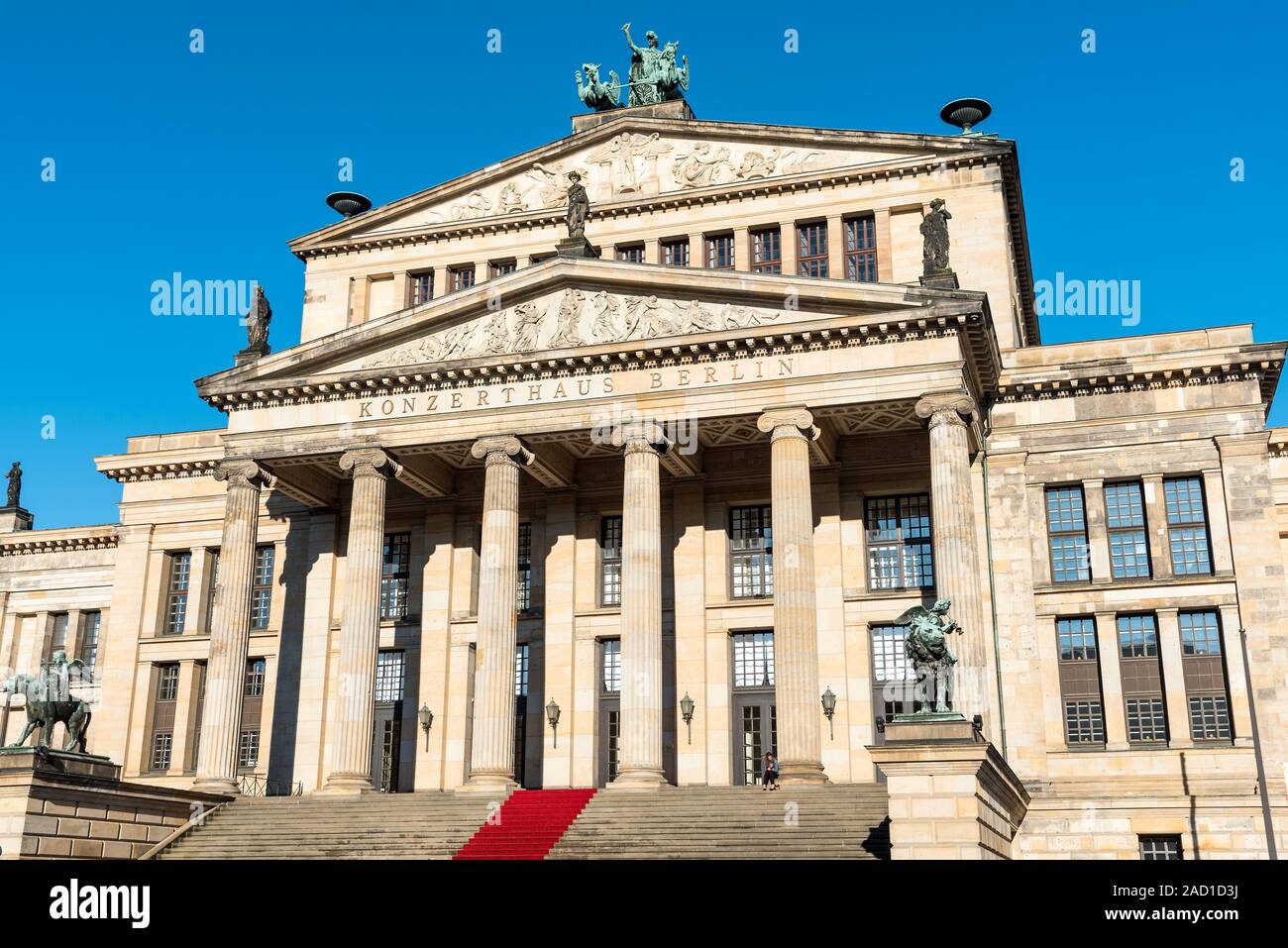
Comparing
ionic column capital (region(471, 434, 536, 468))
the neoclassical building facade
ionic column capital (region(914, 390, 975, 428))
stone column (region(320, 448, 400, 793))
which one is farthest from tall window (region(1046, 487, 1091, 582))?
stone column (region(320, 448, 400, 793))

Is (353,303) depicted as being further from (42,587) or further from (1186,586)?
(1186,586)

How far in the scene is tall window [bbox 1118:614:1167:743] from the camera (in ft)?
123

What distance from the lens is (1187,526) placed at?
127 feet

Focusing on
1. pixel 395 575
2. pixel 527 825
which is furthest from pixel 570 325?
pixel 527 825

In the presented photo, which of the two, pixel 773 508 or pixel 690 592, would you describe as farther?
pixel 690 592

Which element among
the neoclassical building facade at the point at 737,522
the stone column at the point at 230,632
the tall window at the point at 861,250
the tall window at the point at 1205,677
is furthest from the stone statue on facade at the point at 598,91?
the tall window at the point at 1205,677

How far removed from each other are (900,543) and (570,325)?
1221 cm

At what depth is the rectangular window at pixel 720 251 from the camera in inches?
1797

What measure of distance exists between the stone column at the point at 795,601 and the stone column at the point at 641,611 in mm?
3383

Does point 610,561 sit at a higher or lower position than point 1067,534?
lower

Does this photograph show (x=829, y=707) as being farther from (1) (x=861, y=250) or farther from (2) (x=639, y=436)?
(1) (x=861, y=250)

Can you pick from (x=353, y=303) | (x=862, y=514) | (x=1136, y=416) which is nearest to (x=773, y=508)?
(x=862, y=514)

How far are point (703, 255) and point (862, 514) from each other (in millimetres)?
11241

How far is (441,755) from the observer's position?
1654 inches
